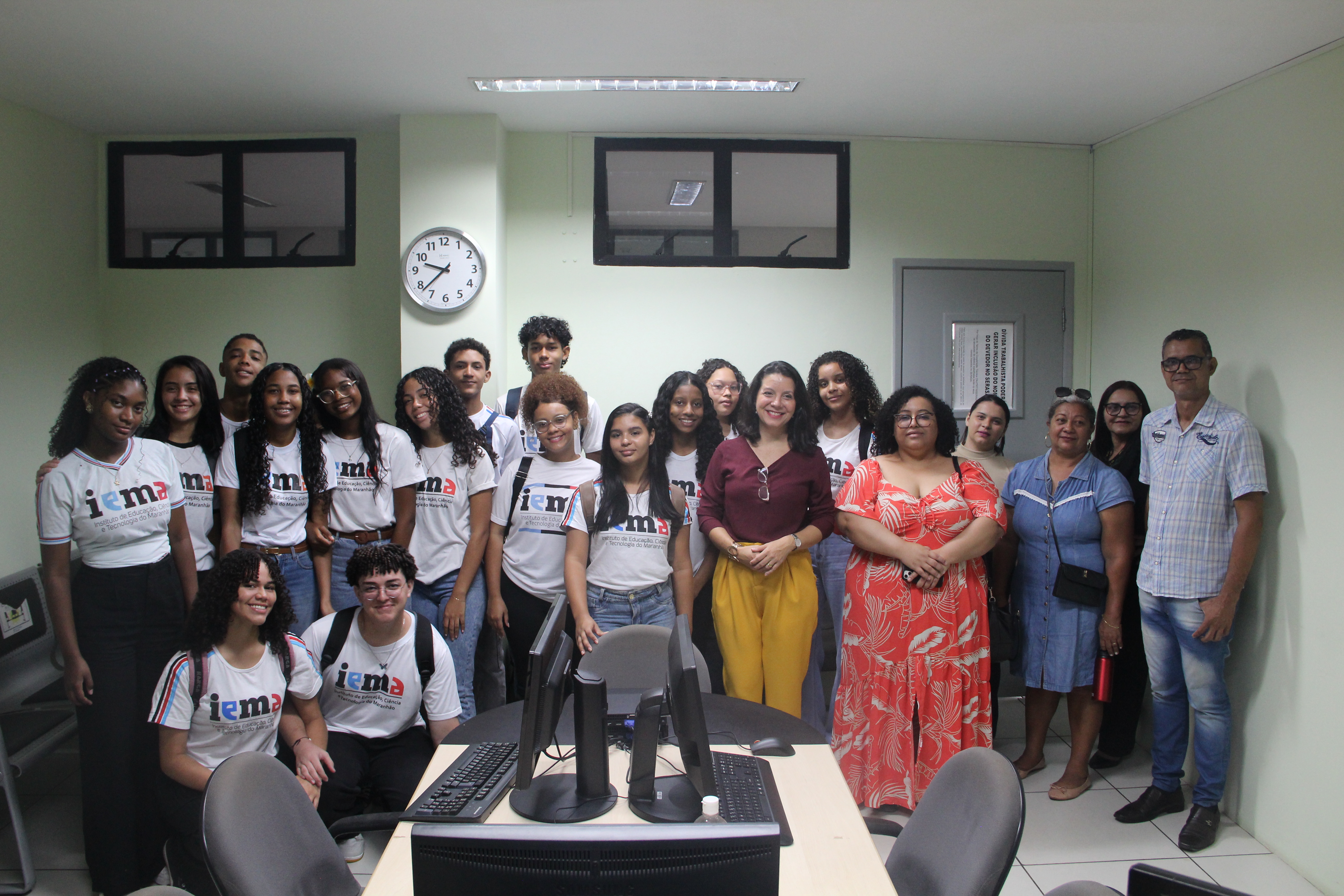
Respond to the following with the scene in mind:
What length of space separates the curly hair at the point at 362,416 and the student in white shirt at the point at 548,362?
0.68 m

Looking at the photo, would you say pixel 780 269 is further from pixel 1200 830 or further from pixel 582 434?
pixel 1200 830

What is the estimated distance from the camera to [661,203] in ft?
14.4

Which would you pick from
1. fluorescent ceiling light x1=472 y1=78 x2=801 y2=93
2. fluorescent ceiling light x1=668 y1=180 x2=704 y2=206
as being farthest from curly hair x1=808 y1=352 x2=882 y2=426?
fluorescent ceiling light x1=668 y1=180 x2=704 y2=206

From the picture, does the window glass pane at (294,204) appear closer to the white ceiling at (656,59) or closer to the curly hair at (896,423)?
the white ceiling at (656,59)

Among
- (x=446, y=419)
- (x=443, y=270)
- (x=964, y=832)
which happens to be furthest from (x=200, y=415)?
(x=964, y=832)

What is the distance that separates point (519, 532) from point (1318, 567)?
9.60 feet

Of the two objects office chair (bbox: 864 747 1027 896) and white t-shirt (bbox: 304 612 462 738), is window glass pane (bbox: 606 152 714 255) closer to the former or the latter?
white t-shirt (bbox: 304 612 462 738)

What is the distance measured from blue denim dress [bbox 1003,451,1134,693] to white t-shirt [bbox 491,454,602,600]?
1820mm

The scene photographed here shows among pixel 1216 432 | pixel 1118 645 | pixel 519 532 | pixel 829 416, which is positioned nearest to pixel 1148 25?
pixel 1216 432

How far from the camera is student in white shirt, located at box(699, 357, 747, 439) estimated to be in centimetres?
337

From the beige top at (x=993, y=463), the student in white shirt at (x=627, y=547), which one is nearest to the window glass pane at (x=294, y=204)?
the student in white shirt at (x=627, y=547)

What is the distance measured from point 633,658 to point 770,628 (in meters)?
0.57

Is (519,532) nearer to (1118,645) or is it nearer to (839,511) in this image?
(839,511)

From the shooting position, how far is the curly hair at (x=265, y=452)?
2.89m
